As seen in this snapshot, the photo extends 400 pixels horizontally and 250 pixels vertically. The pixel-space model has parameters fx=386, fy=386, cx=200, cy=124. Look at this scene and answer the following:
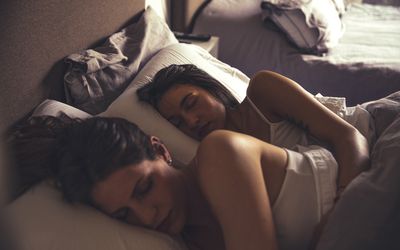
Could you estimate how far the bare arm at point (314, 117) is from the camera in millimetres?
909

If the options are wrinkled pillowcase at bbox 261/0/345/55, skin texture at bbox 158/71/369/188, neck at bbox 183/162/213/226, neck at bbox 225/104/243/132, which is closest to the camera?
neck at bbox 183/162/213/226

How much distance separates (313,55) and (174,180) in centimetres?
128

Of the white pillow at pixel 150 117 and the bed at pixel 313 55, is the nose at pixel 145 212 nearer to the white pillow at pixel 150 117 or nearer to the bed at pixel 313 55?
the white pillow at pixel 150 117

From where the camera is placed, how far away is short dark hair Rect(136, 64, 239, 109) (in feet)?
3.61

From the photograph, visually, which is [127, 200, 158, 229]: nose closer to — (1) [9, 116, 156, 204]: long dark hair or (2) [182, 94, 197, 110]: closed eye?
(1) [9, 116, 156, 204]: long dark hair

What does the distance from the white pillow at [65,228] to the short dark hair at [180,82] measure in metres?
0.40

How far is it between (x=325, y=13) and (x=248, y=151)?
1432mm

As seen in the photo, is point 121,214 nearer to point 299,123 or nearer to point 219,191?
point 219,191

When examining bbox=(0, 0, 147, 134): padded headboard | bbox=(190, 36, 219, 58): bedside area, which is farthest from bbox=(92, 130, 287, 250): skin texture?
bbox=(190, 36, 219, 58): bedside area

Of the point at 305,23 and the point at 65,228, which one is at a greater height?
the point at 305,23

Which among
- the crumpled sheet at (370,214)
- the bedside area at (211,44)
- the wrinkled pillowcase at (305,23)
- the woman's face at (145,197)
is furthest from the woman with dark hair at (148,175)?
the wrinkled pillowcase at (305,23)

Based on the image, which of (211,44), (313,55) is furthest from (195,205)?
(313,55)

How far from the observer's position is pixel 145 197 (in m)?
0.78

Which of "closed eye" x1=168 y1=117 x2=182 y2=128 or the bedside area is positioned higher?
"closed eye" x1=168 y1=117 x2=182 y2=128
